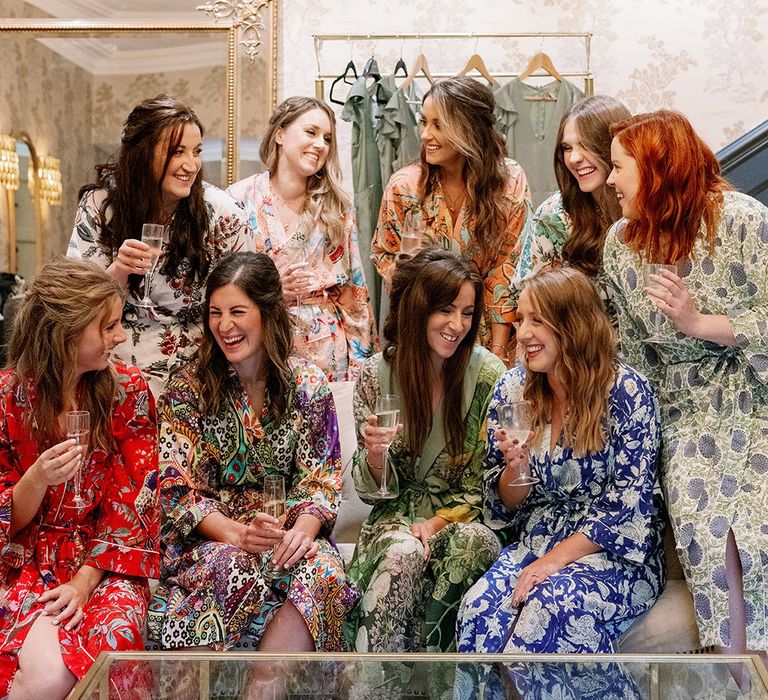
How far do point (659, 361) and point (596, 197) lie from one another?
67 cm

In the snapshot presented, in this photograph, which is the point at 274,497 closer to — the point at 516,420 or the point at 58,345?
the point at 516,420

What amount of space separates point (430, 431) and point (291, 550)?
0.63 metres

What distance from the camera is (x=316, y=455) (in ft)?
11.6

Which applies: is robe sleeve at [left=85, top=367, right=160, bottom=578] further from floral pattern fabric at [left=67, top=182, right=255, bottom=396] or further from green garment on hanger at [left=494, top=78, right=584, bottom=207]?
green garment on hanger at [left=494, top=78, right=584, bottom=207]

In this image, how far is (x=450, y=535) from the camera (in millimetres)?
3381

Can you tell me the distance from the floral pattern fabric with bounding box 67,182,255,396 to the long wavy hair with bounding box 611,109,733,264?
4.56 feet

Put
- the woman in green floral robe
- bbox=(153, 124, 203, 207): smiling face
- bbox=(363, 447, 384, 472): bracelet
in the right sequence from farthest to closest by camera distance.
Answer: bbox=(153, 124, 203, 207): smiling face → bbox=(363, 447, 384, 472): bracelet → the woman in green floral robe

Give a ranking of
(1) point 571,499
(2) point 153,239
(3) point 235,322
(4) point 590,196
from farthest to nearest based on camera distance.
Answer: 1. (4) point 590,196
2. (2) point 153,239
3. (3) point 235,322
4. (1) point 571,499

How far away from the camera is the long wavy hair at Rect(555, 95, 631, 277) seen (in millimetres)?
3947

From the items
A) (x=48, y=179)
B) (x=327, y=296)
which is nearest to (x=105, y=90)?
(x=48, y=179)

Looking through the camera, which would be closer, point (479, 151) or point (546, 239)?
point (546, 239)

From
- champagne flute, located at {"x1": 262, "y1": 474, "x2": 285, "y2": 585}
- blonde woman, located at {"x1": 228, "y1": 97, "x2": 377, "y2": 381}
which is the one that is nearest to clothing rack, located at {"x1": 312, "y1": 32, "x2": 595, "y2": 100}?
blonde woman, located at {"x1": 228, "y1": 97, "x2": 377, "y2": 381}

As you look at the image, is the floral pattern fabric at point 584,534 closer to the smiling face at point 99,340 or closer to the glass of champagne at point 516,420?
the glass of champagne at point 516,420

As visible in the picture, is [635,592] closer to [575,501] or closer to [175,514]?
[575,501]
